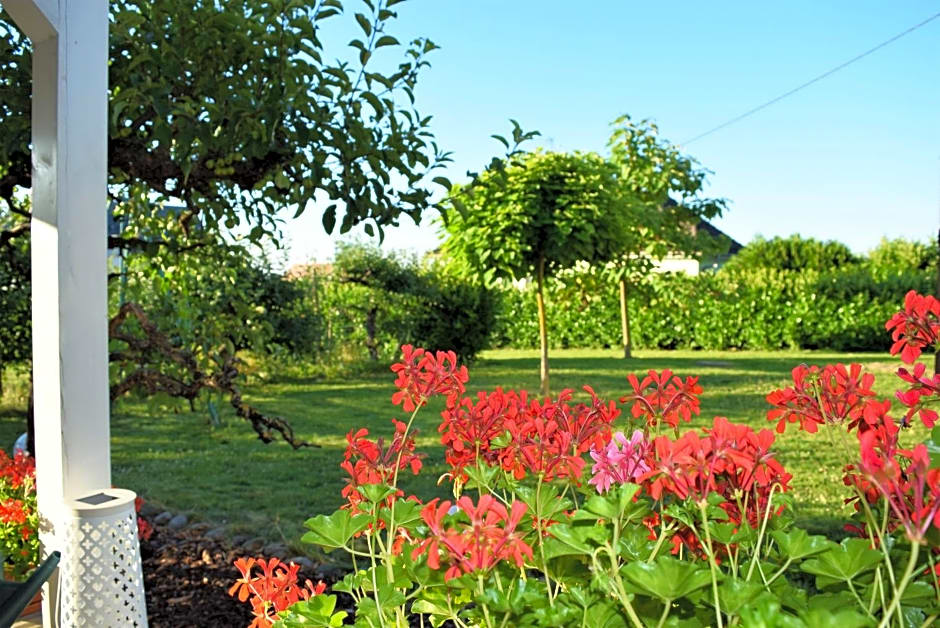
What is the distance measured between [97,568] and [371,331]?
10773mm

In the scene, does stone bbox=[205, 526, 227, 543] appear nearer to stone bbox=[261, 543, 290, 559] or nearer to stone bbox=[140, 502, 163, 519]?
stone bbox=[261, 543, 290, 559]

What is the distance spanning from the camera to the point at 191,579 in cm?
303

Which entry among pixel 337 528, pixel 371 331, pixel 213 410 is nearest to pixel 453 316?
pixel 371 331

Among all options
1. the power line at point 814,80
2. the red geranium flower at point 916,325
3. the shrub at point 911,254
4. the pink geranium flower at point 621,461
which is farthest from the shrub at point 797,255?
the pink geranium flower at point 621,461

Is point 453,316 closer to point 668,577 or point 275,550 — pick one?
point 275,550

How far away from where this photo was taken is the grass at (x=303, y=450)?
428 centimetres

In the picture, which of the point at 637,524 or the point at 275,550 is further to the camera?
the point at 275,550

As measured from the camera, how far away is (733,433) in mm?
905

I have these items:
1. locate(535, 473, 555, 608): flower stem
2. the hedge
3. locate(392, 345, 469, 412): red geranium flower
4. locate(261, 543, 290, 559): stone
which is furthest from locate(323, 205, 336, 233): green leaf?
the hedge

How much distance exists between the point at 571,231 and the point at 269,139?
17.8ft

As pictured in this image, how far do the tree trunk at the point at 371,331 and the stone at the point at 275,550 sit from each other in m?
9.01

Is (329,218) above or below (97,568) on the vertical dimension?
above

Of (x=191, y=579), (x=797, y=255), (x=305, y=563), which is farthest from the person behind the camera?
(x=797, y=255)

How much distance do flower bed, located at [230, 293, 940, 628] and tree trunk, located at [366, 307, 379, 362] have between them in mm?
11179
